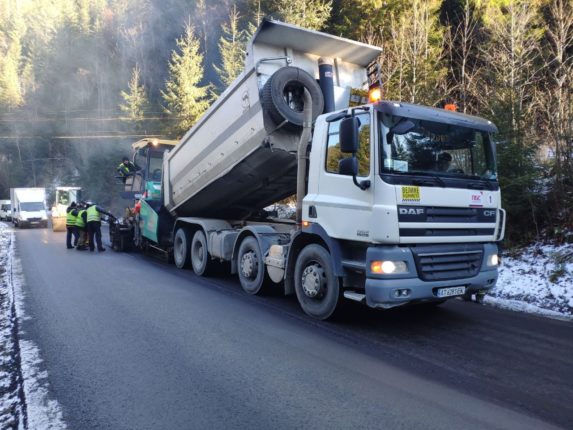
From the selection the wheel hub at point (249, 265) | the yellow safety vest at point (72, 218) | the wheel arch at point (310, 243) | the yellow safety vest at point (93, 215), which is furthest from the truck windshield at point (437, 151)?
the yellow safety vest at point (72, 218)

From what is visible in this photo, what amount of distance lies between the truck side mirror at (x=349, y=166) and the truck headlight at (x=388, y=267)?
97 centimetres

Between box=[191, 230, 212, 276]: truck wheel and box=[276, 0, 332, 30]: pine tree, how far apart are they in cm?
1439

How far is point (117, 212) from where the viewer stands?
40969 mm

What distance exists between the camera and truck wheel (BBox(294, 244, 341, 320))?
5348 millimetres

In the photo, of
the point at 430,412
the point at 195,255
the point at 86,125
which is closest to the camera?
the point at 430,412

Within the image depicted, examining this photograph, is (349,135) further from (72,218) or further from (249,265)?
(72,218)

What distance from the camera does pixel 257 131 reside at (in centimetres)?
659

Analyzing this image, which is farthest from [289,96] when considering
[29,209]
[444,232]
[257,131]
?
[29,209]

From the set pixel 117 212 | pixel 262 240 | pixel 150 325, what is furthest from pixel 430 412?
pixel 117 212

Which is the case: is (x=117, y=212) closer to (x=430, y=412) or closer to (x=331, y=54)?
(x=331, y=54)

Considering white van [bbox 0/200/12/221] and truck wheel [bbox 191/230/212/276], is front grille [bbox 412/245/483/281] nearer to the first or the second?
truck wheel [bbox 191/230/212/276]

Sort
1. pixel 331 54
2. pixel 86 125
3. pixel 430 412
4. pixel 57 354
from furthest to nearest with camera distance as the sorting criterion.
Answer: pixel 86 125
pixel 331 54
pixel 57 354
pixel 430 412

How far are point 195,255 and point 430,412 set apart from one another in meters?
6.73

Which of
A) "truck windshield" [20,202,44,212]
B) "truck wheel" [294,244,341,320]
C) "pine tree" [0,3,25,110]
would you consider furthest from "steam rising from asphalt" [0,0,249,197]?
"truck wheel" [294,244,341,320]
